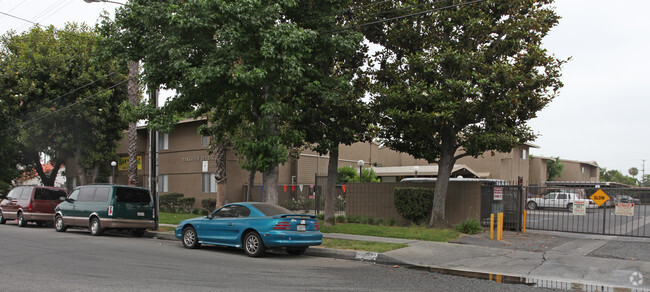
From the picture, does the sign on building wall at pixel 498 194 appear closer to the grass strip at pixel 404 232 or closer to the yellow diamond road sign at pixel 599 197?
the grass strip at pixel 404 232

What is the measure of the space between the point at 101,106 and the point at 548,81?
25.4 meters

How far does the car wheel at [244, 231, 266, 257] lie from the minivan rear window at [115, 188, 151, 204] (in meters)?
7.01

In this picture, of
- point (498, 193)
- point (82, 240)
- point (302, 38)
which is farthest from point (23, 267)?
point (498, 193)

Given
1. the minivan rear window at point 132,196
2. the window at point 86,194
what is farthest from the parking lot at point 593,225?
the window at point 86,194

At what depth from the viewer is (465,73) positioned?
52.3ft

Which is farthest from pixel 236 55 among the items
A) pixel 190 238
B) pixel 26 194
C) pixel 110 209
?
pixel 26 194

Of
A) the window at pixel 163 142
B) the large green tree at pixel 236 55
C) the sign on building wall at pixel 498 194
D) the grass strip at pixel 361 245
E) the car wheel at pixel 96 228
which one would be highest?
the large green tree at pixel 236 55

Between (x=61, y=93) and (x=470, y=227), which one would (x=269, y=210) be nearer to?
(x=470, y=227)

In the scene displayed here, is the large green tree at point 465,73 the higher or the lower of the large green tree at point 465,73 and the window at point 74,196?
the higher

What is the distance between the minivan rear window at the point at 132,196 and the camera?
56.5 feet

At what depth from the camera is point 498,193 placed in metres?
17.5

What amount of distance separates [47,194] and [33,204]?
710 mm

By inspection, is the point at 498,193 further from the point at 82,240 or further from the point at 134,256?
the point at 82,240

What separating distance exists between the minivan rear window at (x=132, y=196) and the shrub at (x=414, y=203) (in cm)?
972
